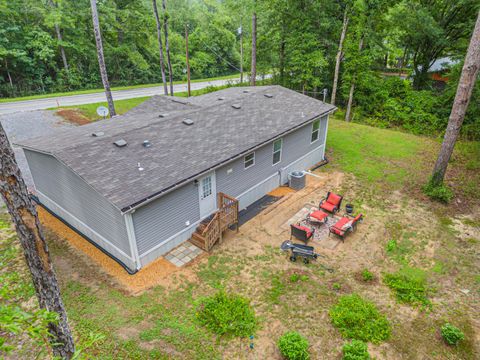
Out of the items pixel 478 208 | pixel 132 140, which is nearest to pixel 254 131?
pixel 132 140

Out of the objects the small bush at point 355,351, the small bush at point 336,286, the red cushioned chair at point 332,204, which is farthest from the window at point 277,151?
the small bush at point 355,351

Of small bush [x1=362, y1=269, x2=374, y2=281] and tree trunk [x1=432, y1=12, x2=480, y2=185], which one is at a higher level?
tree trunk [x1=432, y1=12, x2=480, y2=185]

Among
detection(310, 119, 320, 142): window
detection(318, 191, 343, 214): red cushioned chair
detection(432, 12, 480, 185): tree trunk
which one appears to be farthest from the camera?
detection(310, 119, 320, 142): window

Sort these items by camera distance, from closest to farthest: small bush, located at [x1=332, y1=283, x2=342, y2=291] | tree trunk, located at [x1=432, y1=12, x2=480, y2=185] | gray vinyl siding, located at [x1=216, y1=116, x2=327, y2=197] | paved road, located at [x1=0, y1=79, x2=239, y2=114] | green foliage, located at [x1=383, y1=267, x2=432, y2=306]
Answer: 1. green foliage, located at [x1=383, y1=267, x2=432, y2=306]
2. small bush, located at [x1=332, y1=283, x2=342, y2=291]
3. tree trunk, located at [x1=432, y1=12, x2=480, y2=185]
4. gray vinyl siding, located at [x1=216, y1=116, x2=327, y2=197]
5. paved road, located at [x1=0, y1=79, x2=239, y2=114]

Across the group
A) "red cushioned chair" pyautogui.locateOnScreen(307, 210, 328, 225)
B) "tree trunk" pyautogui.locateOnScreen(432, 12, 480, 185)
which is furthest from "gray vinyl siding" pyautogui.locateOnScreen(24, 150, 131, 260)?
"tree trunk" pyautogui.locateOnScreen(432, 12, 480, 185)

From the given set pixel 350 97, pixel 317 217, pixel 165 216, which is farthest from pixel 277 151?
pixel 350 97

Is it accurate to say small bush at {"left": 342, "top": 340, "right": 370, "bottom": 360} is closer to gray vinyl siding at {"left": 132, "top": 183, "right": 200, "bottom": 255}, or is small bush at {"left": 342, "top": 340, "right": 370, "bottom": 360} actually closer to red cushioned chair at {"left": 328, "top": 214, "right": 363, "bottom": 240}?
red cushioned chair at {"left": 328, "top": 214, "right": 363, "bottom": 240}
